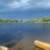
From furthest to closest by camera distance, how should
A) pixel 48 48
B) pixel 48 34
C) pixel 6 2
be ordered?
pixel 48 34, pixel 6 2, pixel 48 48

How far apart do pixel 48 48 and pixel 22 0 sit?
647 mm

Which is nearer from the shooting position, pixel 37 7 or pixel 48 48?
pixel 48 48

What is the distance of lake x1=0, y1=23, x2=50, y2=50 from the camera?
3.80 feet

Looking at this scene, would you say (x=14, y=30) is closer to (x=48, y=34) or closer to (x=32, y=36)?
(x=32, y=36)

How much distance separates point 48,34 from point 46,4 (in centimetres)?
34

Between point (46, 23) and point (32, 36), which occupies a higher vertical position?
point (46, 23)

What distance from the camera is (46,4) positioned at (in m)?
1.19

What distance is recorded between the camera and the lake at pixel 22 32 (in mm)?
1157

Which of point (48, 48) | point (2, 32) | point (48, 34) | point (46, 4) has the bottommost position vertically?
point (48, 48)

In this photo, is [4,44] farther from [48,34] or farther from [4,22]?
[48,34]

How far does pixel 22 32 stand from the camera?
1197mm

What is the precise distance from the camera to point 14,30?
1.18 metres

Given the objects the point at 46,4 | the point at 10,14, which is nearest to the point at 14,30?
the point at 10,14

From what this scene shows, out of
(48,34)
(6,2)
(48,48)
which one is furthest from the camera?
(48,34)
